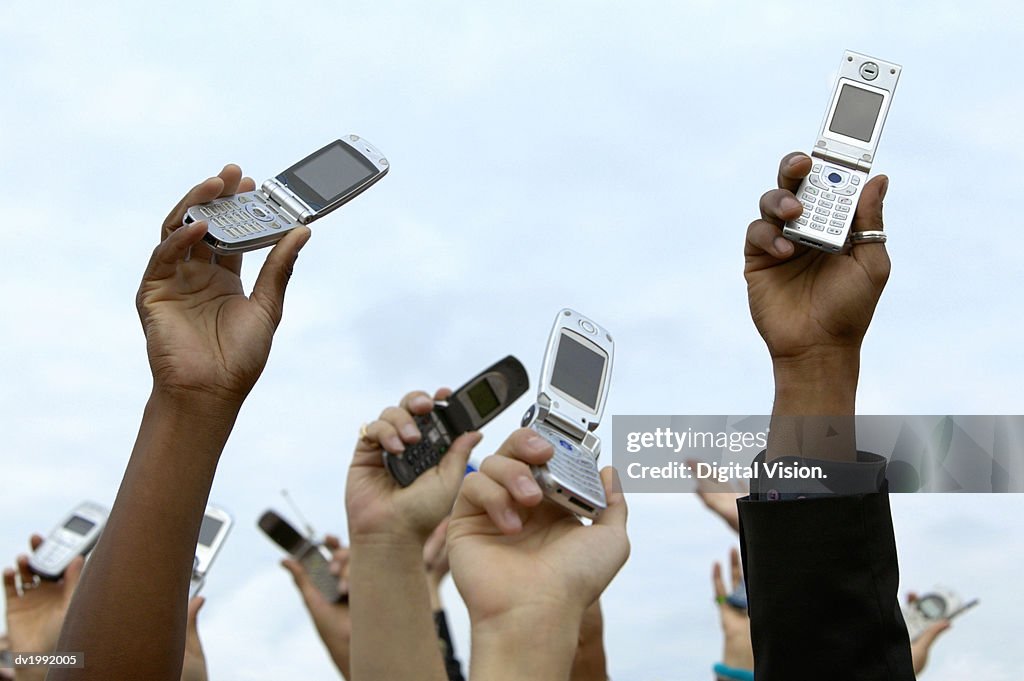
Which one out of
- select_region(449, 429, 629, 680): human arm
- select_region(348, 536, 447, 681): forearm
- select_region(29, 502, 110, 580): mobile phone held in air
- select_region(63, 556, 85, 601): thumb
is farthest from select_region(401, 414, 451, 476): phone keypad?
select_region(63, 556, 85, 601): thumb

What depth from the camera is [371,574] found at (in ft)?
12.4

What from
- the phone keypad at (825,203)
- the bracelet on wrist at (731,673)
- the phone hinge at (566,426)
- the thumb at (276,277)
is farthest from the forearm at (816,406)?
the bracelet on wrist at (731,673)

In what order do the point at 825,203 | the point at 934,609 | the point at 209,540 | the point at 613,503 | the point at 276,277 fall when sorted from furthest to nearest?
the point at 934,609 → the point at 209,540 → the point at 276,277 → the point at 825,203 → the point at 613,503

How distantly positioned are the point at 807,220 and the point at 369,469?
1.90 metres

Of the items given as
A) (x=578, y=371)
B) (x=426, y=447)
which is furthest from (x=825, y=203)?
(x=426, y=447)

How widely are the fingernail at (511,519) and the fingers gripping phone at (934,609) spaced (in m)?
6.80

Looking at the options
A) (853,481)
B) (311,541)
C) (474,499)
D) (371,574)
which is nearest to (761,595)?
(853,481)

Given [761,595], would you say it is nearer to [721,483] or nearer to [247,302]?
[247,302]

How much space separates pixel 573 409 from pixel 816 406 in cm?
70

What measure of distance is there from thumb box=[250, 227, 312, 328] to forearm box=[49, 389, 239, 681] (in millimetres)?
467

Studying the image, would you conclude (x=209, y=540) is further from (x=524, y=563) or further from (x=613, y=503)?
(x=524, y=563)

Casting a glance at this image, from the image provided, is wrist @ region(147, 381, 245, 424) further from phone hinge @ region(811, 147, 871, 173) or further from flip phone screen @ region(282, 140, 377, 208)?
phone hinge @ region(811, 147, 871, 173)

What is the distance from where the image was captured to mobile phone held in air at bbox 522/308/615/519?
→ 2.81 m

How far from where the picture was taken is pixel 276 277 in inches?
147
